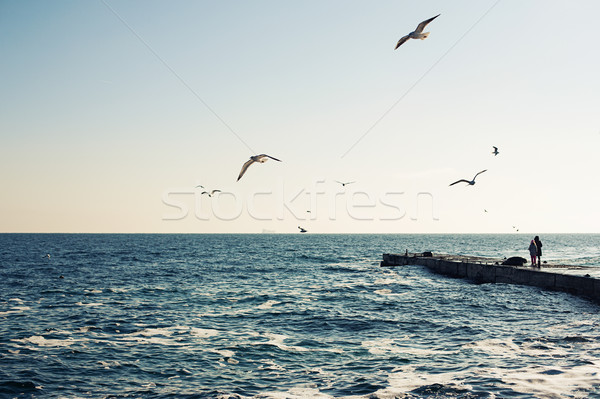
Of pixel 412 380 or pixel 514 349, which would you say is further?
pixel 514 349

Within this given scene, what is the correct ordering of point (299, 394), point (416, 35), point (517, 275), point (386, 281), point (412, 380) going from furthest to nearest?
1. point (386, 281)
2. point (517, 275)
3. point (416, 35)
4. point (412, 380)
5. point (299, 394)

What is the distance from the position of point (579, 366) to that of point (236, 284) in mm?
28880

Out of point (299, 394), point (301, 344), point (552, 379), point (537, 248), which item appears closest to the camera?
point (299, 394)

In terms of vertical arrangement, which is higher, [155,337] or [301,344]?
[301,344]

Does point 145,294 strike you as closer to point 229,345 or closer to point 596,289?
point 229,345

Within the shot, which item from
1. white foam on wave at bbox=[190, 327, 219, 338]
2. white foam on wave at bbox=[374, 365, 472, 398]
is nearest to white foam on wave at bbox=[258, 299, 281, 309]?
white foam on wave at bbox=[190, 327, 219, 338]

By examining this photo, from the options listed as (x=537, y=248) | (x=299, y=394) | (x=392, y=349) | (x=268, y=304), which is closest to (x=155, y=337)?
(x=299, y=394)

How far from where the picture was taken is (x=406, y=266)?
53.8m

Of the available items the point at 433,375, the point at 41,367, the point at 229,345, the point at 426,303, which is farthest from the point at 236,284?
the point at 433,375

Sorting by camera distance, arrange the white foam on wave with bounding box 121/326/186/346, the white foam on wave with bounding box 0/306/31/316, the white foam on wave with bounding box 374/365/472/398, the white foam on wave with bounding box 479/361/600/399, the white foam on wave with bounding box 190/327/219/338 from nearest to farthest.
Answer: the white foam on wave with bounding box 479/361/600/399 → the white foam on wave with bounding box 374/365/472/398 → the white foam on wave with bounding box 121/326/186/346 → the white foam on wave with bounding box 190/327/219/338 → the white foam on wave with bounding box 0/306/31/316

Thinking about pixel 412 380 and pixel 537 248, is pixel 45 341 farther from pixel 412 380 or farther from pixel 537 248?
pixel 537 248

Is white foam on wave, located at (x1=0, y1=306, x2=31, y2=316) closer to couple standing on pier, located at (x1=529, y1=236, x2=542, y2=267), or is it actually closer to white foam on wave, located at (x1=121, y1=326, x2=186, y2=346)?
white foam on wave, located at (x1=121, y1=326, x2=186, y2=346)

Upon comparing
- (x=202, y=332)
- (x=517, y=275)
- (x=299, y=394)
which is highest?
(x=517, y=275)

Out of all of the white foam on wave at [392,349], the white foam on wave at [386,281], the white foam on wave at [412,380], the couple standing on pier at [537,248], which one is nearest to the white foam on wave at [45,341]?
the white foam on wave at [392,349]
